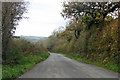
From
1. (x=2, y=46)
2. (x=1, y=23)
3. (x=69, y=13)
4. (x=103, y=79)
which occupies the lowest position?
(x=103, y=79)

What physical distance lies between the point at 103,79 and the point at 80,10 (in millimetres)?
15103

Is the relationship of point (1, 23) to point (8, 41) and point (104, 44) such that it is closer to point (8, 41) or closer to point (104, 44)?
point (8, 41)

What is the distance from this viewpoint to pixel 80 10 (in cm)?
2322

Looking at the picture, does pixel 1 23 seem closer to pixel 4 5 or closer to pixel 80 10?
pixel 4 5

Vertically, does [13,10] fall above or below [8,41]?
above

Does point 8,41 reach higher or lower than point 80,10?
lower

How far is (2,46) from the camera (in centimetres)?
1358

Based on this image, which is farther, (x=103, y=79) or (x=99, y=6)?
(x=99, y=6)

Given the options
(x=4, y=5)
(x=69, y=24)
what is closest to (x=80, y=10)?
(x=4, y=5)

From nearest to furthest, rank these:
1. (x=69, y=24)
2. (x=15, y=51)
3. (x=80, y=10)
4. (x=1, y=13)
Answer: (x=1, y=13)
(x=15, y=51)
(x=80, y=10)
(x=69, y=24)

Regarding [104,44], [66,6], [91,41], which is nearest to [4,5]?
[66,6]

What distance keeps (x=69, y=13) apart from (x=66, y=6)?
1.17 metres

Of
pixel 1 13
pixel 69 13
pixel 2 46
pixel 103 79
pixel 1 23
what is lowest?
pixel 103 79

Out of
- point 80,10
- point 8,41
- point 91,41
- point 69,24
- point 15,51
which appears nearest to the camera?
point 8,41
